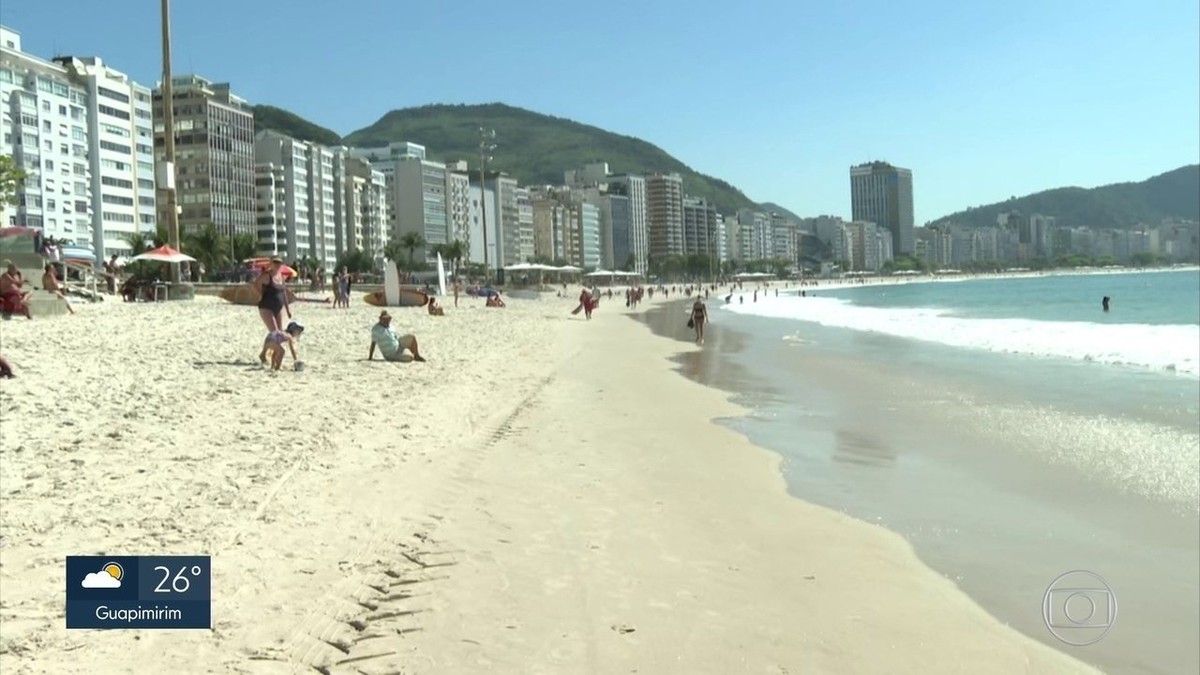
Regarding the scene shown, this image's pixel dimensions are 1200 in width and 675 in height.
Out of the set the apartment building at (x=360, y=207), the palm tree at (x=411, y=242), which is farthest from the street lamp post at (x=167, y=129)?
the apartment building at (x=360, y=207)

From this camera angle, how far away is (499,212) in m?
157

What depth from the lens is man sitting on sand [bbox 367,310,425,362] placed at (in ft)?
48.4

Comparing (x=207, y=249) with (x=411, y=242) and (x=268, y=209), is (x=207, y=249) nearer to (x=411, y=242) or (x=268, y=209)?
(x=268, y=209)

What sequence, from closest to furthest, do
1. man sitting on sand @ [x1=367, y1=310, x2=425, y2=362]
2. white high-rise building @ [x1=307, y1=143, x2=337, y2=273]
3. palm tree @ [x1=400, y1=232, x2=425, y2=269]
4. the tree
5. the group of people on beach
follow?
the group of people on beach, man sitting on sand @ [x1=367, y1=310, x2=425, y2=362], the tree, white high-rise building @ [x1=307, y1=143, x2=337, y2=273], palm tree @ [x1=400, y1=232, x2=425, y2=269]

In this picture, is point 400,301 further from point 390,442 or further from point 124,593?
point 124,593

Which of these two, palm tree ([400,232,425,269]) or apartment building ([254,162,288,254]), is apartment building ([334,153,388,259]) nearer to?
palm tree ([400,232,425,269])

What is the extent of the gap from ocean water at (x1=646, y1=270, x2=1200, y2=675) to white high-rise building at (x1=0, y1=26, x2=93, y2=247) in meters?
73.2

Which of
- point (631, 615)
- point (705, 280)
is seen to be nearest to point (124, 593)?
point (631, 615)

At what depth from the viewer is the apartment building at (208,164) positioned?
337 ft

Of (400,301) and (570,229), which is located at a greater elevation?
(570,229)

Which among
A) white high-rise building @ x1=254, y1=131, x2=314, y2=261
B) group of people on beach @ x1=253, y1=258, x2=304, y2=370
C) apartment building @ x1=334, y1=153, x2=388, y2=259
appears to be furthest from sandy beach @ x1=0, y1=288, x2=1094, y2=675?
apartment building @ x1=334, y1=153, x2=388, y2=259

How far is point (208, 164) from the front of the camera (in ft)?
337

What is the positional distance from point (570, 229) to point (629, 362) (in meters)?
165
